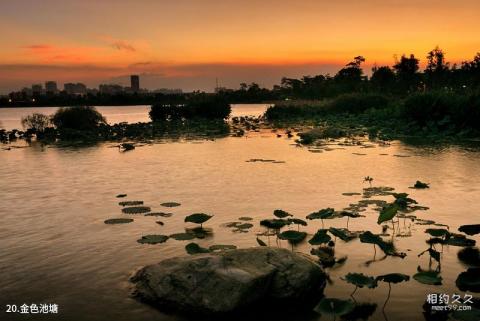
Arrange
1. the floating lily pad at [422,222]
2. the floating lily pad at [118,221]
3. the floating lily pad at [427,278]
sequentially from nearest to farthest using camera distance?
1. the floating lily pad at [427,278]
2. the floating lily pad at [422,222]
3. the floating lily pad at [118,221]

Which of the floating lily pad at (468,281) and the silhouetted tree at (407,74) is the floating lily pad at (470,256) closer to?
the floating lily pad at (468,281)

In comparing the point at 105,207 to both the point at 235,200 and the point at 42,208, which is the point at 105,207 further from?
the point at 235,200

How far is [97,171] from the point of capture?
14.9 meters

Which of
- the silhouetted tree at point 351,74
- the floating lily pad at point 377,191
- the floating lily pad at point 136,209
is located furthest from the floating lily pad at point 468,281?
the silhouetted tree at point 351,74

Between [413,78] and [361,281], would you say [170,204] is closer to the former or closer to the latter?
[361,281]

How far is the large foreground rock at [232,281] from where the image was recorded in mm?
4863

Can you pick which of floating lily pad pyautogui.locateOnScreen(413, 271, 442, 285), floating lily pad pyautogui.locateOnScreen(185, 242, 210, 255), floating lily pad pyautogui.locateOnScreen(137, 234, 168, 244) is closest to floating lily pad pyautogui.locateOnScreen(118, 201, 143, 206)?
floating lily pad pyautogui.locateOnScreen(137, 234, 168, 244)

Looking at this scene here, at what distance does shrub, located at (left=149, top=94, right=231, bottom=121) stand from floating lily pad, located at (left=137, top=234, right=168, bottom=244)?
3342 cm

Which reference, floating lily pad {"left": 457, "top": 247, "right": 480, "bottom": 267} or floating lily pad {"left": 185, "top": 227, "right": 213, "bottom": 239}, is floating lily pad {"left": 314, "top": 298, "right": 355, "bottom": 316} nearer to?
floating lily pad {"left": 457, "top": 247, "right": 480, "bottom": 267}

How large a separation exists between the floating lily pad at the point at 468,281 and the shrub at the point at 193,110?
36.2m

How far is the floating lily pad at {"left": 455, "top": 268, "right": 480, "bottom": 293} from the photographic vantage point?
16.6 feet

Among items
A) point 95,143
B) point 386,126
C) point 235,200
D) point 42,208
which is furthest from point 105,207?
point 386,126

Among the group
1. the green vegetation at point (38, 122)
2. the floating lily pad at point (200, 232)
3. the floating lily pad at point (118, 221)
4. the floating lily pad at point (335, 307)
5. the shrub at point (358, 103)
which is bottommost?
the floating lily pad at point (200, 232)

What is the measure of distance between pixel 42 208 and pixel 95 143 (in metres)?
14.6
